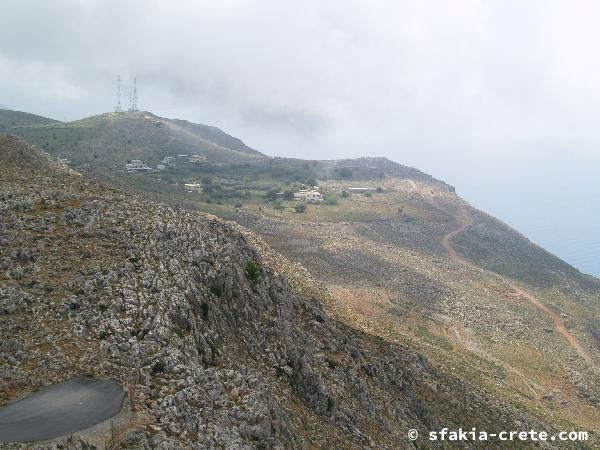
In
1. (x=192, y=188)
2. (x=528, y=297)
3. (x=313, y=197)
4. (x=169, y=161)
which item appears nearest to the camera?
(x=528, y=297)

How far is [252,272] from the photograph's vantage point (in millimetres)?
35125

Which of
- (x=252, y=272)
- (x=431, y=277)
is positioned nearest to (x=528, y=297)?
(x=431, y=277)

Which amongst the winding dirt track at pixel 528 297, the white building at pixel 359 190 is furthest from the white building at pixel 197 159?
the winding dirt track at pixel 528 297

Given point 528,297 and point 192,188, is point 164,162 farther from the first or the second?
point 528,297

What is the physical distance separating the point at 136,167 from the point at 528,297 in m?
114

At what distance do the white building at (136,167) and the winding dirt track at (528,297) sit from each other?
9075 centimetres

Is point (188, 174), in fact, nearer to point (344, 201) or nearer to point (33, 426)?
point (344, 201)

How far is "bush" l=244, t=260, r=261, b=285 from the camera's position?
3444cm

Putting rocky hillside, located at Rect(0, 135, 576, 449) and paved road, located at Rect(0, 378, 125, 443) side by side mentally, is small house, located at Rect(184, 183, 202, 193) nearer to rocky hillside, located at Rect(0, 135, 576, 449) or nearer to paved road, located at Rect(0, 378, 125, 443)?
rocky hillside, located at Rect(0, 135, 576, 449)

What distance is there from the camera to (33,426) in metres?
17.5

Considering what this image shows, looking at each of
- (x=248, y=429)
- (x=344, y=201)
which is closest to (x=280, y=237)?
(x=344, y=201)

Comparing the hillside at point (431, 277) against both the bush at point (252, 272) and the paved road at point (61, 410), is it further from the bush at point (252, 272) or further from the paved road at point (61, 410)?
the paved road at point (61, 410)

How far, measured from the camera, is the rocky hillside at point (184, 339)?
67.6 ft

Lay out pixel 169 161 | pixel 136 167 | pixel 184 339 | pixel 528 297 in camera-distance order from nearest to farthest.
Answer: pixel 184 339
pixel 528 297
pixel 136 167
pixel 169 161
